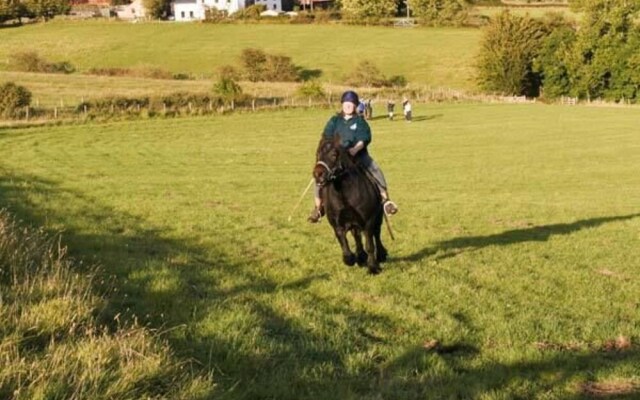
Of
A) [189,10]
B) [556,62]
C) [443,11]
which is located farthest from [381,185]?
[189,10]

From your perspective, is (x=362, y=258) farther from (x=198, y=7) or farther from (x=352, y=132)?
(x=198, y=7)

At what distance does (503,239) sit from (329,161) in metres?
6.68

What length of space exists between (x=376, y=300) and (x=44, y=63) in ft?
327

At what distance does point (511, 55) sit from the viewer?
92.0 metres

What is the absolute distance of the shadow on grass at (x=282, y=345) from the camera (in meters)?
6.59

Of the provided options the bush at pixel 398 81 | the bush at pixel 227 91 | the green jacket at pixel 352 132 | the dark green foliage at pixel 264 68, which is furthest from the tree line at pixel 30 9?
the green jacket at pixel 352 132

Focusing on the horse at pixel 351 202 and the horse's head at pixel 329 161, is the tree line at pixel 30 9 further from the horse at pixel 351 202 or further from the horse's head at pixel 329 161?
the horse's head at pixel 329 161

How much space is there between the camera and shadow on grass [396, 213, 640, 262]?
1366cm

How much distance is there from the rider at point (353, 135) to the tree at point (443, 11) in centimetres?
13056

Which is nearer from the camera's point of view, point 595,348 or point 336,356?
point 336,356

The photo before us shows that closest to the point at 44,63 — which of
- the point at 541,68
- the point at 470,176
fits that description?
the point at 541,68

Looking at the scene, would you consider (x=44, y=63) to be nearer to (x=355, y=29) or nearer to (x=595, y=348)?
(x=355, y=29)

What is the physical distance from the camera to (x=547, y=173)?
3033cm

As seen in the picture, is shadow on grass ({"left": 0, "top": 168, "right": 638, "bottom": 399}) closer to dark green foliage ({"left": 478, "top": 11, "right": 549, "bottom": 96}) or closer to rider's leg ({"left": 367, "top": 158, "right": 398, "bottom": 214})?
rider's leg ({"left": 367, "top": 158, "right": 398, "bottom": 214})
